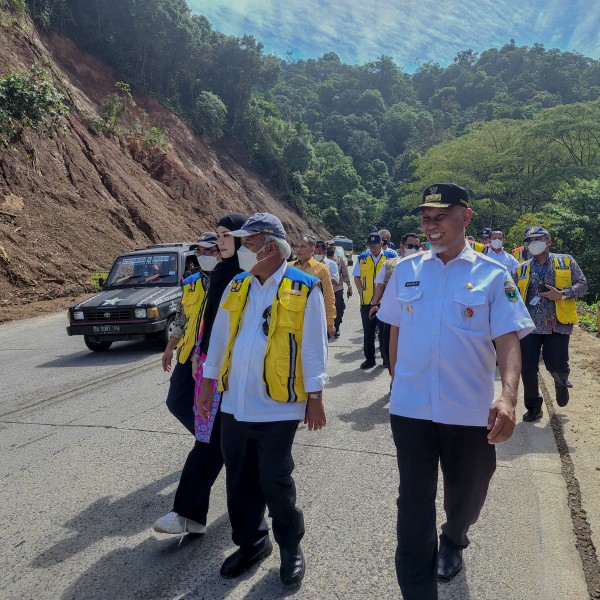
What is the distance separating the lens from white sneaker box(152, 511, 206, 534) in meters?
3.26

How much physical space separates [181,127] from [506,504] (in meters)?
39.6

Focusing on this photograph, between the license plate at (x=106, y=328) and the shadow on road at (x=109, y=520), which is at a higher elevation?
the license plate at (x=106, y=328)

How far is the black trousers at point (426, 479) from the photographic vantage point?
2.52 meters

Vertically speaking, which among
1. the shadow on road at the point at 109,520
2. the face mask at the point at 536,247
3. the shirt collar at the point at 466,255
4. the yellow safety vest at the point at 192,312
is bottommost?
the shadow on road at the point at 109,520

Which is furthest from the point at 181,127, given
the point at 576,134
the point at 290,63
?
the point at 290,63

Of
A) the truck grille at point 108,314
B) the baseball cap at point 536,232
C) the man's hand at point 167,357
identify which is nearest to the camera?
the man's hand at point 167,357

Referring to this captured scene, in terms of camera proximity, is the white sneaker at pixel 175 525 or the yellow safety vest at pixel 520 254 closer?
the white sneaker at pixel 175 525

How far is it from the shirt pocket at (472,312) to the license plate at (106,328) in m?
7.88

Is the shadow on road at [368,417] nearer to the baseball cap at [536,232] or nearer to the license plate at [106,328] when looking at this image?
the baseball cap at [536,232]

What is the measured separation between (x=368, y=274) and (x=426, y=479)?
6253 millimetres

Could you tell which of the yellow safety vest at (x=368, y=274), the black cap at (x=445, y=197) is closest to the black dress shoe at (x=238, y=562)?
the black cap at (x=445, y=197)

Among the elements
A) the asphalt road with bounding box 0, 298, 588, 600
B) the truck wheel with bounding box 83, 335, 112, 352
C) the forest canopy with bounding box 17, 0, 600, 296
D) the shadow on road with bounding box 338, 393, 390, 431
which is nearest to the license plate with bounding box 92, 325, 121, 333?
the truck wheel with bounding box 83, 335, 112, 352

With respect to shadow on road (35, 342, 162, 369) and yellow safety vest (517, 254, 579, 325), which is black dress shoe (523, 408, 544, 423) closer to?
yellow safety vest (517, 254, 579, 325)

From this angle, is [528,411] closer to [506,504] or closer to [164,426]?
[506,504]
